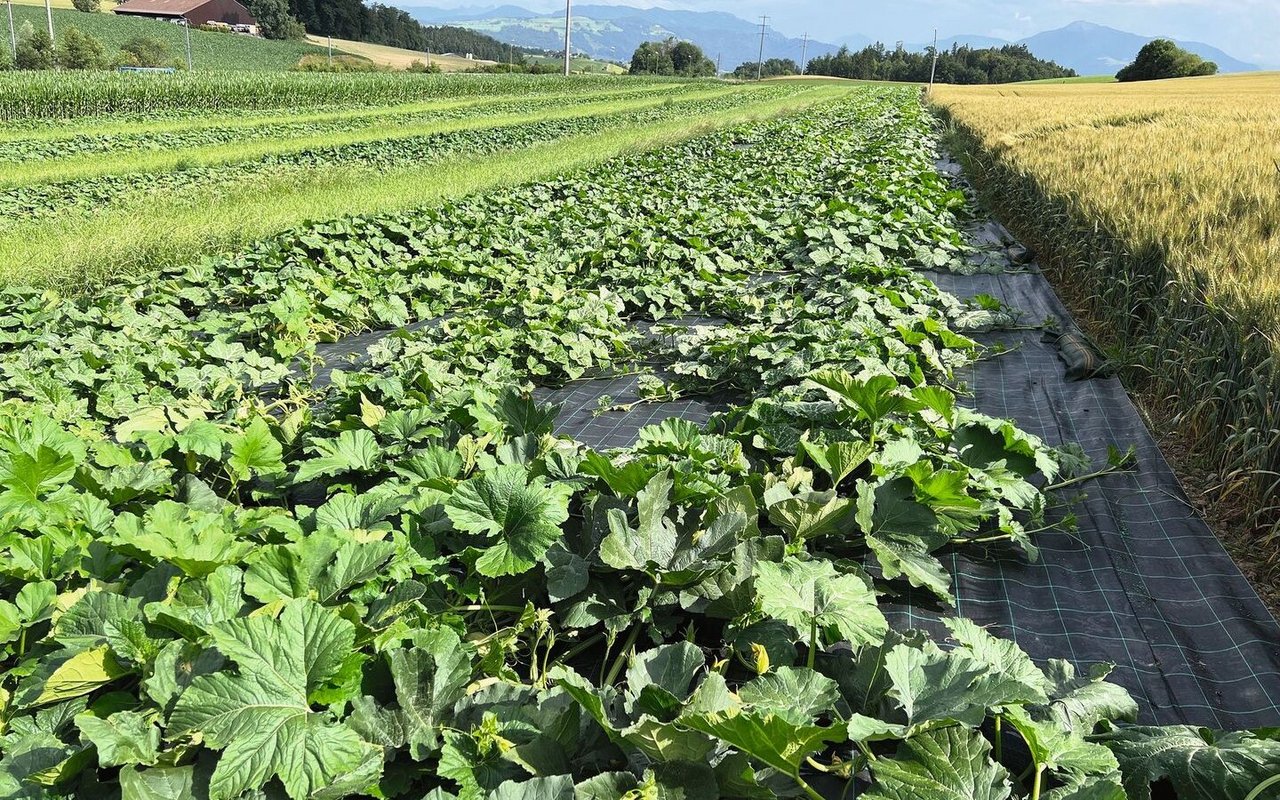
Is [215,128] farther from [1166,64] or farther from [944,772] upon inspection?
[1166,64]

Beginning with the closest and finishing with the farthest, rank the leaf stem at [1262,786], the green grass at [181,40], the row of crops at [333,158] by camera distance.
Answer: the leaf stem at [1262,786], the row of crops at [333,158], the green grass at [181,40]

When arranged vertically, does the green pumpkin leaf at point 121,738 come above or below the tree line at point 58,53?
below

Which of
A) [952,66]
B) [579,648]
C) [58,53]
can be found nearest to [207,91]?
[58,53]

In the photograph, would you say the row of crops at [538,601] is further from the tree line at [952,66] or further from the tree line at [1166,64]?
the tree line at [952,66]

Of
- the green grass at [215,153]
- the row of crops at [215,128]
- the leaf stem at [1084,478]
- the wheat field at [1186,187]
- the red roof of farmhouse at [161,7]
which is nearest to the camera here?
the leaf stem at [1084,478]

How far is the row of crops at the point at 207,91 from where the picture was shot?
26.5m

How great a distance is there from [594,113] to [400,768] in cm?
3209

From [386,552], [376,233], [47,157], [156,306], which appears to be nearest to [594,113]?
[47,157]

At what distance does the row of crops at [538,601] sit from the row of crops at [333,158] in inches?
395

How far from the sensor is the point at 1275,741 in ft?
5.62

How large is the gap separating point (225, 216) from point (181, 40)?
75003 mm

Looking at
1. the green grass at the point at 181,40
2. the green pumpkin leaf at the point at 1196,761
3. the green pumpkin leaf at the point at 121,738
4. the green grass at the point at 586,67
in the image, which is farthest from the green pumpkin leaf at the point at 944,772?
the green grass at the point at 586,67

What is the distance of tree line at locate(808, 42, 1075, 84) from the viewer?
9475 cm

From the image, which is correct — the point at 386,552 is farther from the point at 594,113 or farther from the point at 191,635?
the point at 594,113
